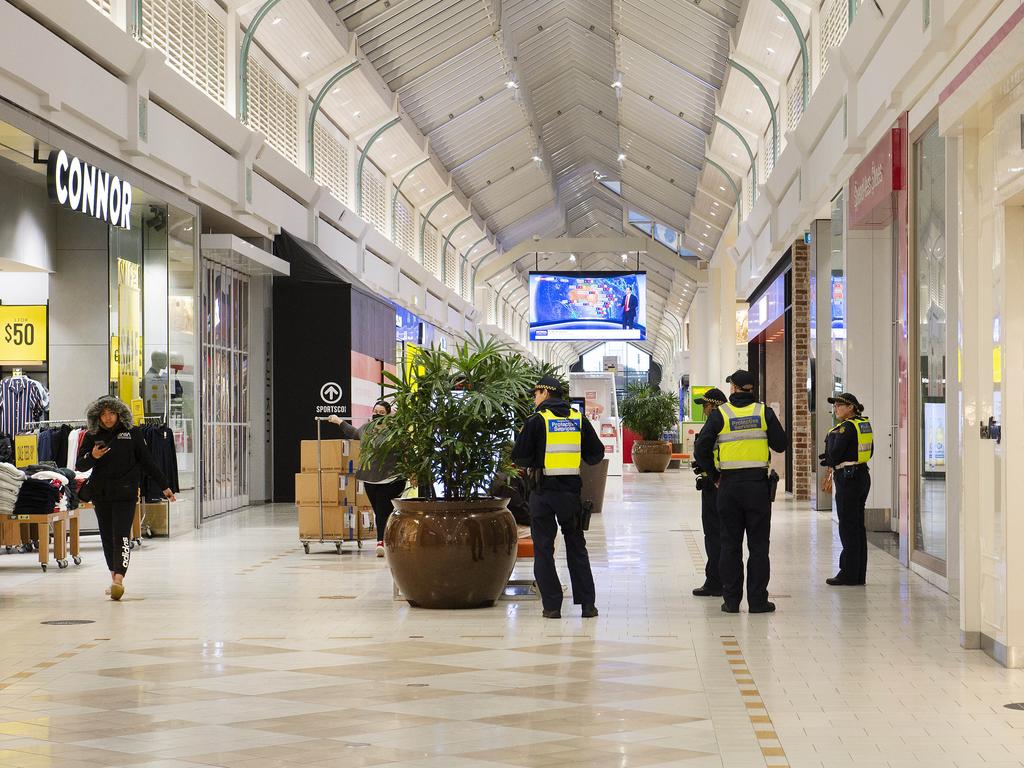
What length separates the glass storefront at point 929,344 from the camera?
9.79 metres

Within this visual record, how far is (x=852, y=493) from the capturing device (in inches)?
389

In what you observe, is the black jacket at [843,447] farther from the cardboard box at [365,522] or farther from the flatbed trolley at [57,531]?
the flatbed trolley at [57,531]

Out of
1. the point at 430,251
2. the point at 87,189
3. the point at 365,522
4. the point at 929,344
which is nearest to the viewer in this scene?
the point at 929,344

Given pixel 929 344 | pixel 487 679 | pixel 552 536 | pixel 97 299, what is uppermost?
pixel 97 299

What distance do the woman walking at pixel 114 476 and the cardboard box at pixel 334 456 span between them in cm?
326

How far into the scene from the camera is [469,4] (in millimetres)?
19578

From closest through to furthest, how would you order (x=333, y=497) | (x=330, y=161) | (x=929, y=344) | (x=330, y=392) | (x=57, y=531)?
(x=929, y=344), (x=57, y=531), (x=333, y=497), (x=330, y=392), (x=330, y=161)

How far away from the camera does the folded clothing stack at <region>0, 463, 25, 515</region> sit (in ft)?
34.2

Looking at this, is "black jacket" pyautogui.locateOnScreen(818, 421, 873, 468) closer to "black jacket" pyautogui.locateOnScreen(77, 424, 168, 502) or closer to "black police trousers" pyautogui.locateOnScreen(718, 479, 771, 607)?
"black police trousers" pyautogui.locateOnScreen(718, 479, 771, 607)

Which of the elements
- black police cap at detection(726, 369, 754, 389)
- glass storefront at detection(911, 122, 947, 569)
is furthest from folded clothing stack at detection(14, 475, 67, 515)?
glass storefront at detection(911, 122, 947, 569)

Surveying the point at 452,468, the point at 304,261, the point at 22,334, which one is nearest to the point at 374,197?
the point at 304,261

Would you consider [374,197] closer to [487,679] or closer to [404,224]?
[404,224]

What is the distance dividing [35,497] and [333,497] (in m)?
2.80

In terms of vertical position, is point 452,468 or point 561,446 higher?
point 561,446
